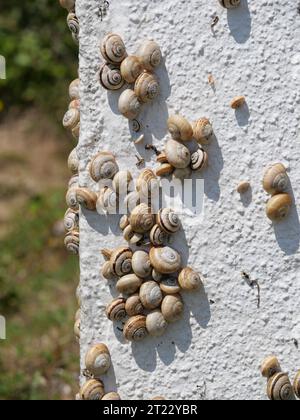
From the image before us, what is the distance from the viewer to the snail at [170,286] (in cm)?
198

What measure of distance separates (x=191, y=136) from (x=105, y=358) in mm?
637

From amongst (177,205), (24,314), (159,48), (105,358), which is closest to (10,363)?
(24,314)

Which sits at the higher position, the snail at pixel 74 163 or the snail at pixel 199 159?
the snail at pixel 74 163

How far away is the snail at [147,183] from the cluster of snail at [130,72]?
15 cm

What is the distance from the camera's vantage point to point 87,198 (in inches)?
79.7

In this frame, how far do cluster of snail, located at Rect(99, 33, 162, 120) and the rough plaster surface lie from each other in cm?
3

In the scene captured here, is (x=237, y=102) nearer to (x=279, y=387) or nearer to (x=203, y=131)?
(x=203, y=131)

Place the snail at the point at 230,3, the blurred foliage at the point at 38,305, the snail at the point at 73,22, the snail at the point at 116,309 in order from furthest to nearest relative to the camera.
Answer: the blurred foliage at the point at 38,305, the snail at the point at 73,22, the snail at the point at 116,309, the snail at the point at 230,3

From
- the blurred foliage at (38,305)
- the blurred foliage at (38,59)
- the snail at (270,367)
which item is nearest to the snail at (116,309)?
the snail at (270,367)

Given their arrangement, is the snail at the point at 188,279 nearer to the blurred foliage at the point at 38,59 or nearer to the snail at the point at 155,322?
the snail at the point at 155,322

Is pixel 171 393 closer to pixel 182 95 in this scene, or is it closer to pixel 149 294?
pixel 149 294

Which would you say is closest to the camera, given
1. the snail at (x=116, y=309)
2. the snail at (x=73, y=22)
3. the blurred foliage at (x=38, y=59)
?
the snail at (x=116, y=309)

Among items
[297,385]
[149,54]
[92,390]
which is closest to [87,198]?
[149,54]

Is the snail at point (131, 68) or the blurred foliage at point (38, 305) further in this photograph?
the blurred foliage at point (38, 305)
